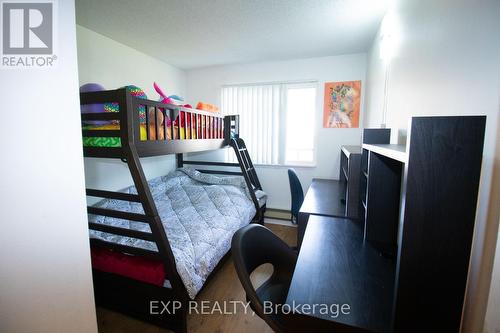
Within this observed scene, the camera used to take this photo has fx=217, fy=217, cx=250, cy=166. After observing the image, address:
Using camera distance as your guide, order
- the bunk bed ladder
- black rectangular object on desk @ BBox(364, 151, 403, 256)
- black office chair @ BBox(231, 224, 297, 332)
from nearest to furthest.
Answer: black office chair @ BBox(231, 224, 297, 332) < black rectangular object on desk @ BBox(364, 151, 403, 256) < the bunk bed ladder

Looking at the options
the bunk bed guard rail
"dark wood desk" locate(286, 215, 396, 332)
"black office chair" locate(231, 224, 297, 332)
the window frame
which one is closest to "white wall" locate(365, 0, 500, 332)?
"dark wood desk" locate(286, 215, 396, 332)

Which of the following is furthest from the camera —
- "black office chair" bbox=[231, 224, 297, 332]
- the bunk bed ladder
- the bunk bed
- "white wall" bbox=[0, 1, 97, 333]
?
the bunk bed ladder

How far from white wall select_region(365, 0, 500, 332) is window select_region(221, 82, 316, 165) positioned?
6.59 feet

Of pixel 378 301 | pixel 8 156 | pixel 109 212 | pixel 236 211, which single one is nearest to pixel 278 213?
pixel 236 211

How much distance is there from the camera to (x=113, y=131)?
1.54 meters

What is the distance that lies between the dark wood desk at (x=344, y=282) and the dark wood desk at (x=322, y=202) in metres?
0.41

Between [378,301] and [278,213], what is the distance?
271 cm

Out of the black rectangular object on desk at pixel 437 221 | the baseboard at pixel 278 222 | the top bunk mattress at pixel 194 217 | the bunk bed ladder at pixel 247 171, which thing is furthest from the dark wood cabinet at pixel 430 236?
the baseboard at pixel 278 222

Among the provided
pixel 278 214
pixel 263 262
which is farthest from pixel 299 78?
pixel 263 262

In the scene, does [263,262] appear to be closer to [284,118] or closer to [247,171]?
[247,171]

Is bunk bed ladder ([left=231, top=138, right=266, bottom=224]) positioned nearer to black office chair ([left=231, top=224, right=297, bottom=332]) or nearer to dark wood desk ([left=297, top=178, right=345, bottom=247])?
dark wood desk ([left=297, top=178, right=345, bottom=247])

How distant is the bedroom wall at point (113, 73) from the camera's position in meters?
2.34

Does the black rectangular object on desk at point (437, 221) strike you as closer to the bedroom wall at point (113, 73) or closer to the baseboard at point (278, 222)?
the baseboard at point (278, 222)

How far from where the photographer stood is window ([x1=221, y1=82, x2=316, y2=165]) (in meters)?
3.35
